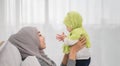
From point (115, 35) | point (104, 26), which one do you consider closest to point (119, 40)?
point (115, 35)

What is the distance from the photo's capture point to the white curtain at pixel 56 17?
2.74 m

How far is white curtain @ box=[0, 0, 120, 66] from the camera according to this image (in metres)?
2.74

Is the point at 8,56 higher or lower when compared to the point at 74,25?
lower

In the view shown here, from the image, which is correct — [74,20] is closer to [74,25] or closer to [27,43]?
[74,25]

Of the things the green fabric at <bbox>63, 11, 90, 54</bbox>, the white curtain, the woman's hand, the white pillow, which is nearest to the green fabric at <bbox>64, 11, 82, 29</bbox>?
the green fabric at <bbox>63, 11, 90, 54</bbox>

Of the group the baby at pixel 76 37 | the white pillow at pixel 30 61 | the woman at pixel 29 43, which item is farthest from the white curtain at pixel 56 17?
the white pillow at pixel 30 61

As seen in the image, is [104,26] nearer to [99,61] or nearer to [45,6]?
[99,61]

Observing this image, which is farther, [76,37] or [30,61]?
[76,37]

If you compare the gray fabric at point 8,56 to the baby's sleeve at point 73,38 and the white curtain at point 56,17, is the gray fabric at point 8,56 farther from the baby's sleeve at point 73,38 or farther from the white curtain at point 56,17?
the white curtain at point 56,17

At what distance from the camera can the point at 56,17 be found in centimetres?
290

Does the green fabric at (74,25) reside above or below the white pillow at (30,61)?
above

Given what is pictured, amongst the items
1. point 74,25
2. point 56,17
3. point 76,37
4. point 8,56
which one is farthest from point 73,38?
point 56,17

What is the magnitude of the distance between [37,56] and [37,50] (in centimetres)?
7

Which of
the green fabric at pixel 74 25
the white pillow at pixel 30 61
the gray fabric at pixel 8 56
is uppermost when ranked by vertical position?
the green fabric at pixel 74 25
